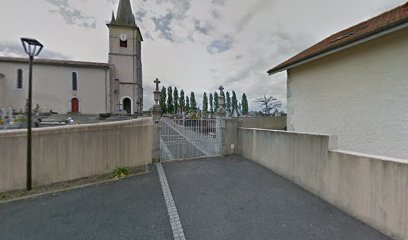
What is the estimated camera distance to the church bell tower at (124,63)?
1377 inches

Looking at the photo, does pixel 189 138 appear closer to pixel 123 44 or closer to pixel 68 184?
pixel 68 184

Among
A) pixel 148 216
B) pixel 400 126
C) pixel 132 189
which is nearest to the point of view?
pixel 148 216

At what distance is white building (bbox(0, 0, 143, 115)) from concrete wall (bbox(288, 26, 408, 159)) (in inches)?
1286

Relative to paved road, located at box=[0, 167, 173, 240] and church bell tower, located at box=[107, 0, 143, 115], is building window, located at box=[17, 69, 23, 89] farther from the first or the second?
paved road, located at box=[0, 167, 173, 240]

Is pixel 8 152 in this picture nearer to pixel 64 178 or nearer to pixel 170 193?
pixel 64 178

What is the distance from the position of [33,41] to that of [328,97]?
9117mm

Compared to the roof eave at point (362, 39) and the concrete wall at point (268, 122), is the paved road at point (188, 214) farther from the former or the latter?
the concrete wall at point (268, 122)

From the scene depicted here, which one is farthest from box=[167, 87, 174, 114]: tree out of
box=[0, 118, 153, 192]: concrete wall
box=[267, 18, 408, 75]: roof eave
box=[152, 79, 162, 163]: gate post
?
box=[267, 18, 408, 75]: roof eave

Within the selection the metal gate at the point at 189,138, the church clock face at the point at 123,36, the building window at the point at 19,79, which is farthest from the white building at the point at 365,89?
the building window at the point at 19,79

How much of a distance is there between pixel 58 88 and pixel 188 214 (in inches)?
1424

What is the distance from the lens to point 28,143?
4.96 metres

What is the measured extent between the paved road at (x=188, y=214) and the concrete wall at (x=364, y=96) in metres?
2.47

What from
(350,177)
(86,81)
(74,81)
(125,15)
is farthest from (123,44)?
(350,177)

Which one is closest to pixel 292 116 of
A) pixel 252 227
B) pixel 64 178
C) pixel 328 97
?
pixel 328 97
